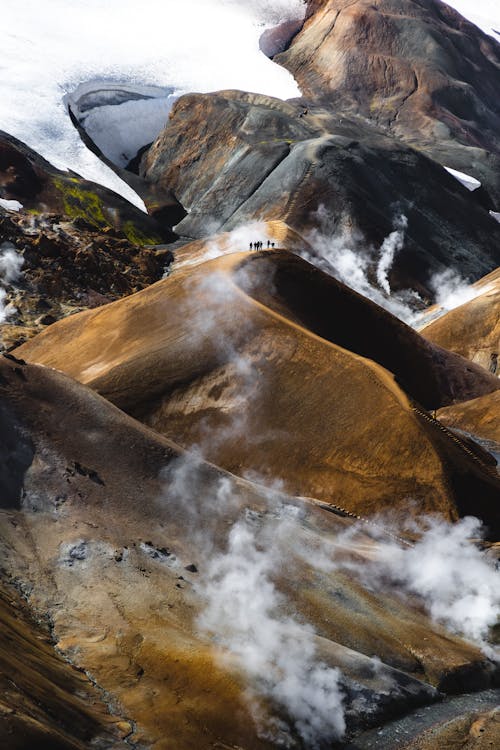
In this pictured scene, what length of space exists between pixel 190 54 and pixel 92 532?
10735 cm

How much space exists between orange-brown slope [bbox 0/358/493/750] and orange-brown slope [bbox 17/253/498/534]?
534 cm

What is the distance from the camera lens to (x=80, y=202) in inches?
3290

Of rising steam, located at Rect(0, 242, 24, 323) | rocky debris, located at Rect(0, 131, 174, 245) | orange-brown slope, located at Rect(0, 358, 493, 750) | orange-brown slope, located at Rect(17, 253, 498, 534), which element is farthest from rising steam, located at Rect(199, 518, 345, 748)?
rocky debris, located at Rect(0, 131, 174, 245)

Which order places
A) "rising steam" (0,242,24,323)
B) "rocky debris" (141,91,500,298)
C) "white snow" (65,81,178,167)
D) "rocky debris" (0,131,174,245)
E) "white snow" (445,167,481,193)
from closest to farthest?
"rising steam" (0,242,24,323) → "rocky debris" (0,131,174,245) → "rocky debris" (141,91,500,298) → "white snow" (445,167,481,193) → "white snow" (65,81,178,167)

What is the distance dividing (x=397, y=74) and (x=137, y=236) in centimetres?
5159

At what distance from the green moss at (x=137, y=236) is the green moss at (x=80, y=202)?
186 cm

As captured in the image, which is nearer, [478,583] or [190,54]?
[478,583]

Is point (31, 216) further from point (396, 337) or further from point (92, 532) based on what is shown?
point (92, 532)

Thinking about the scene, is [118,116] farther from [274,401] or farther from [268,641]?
[268,641]

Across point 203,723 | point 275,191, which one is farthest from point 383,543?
point 275,191

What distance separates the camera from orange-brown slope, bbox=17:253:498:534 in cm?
4050

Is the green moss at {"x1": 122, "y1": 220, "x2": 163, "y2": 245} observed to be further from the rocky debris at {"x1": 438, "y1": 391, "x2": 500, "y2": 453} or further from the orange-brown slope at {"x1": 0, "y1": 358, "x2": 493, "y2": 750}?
the orange-brown slope at {"x1": 0, "y1": 358, "x2": 493, "y2": 750}

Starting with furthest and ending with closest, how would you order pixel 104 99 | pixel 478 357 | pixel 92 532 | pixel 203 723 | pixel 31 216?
1. pixel 104 99
2. pixel 31 216
3. pixel 478 357
4. pixel 92 532
5. pixel 203 723

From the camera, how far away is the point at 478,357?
68312 millimetres
